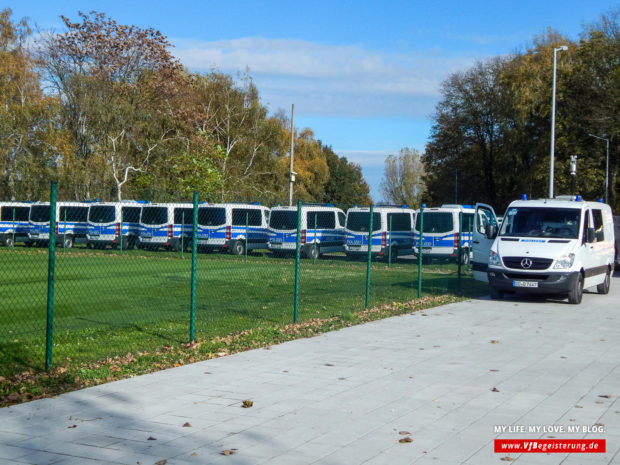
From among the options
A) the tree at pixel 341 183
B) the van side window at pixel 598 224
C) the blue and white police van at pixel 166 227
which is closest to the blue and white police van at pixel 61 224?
the blue and white police van at pixel 166 227

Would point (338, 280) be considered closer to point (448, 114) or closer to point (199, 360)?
point (199, 360)

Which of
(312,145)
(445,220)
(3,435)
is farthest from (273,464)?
(312,145)

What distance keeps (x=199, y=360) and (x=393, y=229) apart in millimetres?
20806

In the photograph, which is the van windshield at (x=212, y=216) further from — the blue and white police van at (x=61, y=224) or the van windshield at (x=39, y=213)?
the van windshield at (x=39, y=213)

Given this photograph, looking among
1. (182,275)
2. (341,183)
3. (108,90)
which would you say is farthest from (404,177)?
(182,275)

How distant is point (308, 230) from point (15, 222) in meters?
14.5

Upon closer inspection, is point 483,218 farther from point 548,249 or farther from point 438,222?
point 548,249

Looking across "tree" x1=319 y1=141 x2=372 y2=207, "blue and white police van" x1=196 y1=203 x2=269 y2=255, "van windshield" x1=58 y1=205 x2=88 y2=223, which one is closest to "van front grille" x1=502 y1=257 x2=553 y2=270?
"blue and white police van" x1=196 y1=203 x2=269 y2=255

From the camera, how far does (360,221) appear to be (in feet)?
93.0

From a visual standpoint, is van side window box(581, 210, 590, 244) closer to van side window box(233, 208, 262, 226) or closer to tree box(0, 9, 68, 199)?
van side window box(233, 208, 262, 226)

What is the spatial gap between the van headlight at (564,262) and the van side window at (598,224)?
1335 mm

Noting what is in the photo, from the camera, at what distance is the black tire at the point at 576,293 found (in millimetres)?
15359

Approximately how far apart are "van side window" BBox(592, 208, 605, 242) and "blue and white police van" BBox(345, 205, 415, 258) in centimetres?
1093

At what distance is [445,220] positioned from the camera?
27.1 m
